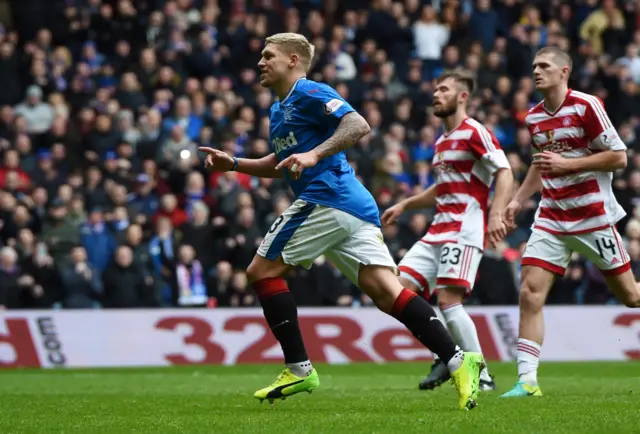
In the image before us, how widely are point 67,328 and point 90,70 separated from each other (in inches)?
245

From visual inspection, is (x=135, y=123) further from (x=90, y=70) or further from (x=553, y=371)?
(x=553, y=371)

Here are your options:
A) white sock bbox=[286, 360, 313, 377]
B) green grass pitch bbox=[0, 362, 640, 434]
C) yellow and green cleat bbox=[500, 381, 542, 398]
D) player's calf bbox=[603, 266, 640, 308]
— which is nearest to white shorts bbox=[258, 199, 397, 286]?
white sock bbox=[286, 360, 313, 377]

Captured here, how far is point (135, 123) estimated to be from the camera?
20781 mm

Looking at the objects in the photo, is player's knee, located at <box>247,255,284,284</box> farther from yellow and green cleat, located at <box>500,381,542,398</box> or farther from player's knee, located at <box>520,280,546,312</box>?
player's knee, located at <box>520,280,546,312</box>

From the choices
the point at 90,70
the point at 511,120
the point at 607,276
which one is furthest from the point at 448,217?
the point at 90,70

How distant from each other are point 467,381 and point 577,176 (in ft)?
8.35

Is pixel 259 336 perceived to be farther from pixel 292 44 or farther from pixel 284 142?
pixel 292 44

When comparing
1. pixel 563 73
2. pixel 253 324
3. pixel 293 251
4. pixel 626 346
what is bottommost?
pixel 626 346

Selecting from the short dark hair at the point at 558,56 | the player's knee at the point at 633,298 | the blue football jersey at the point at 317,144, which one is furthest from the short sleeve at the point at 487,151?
the blue football jersey at the point at 317,144

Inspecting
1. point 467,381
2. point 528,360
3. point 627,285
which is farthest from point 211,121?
point 467,381

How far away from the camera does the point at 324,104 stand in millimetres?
8406

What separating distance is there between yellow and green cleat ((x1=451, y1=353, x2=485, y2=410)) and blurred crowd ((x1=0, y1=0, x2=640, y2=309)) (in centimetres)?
882

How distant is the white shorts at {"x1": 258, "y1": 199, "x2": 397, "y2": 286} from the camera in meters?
8.48

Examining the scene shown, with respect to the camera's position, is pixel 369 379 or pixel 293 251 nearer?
pixel 293 251
